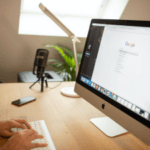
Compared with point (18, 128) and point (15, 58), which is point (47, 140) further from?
point (15, 58)

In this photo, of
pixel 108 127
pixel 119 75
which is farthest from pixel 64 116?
pixel 119 75

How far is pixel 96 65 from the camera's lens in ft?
2.95

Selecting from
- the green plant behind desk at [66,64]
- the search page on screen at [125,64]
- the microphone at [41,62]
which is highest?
the search page on screen at [125,64]

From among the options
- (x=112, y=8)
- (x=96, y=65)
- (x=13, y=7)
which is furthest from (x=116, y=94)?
(x=112, y=8)

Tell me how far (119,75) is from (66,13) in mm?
2138

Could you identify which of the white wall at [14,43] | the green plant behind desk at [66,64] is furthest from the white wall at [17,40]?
the green plant behind desk at [66,64]

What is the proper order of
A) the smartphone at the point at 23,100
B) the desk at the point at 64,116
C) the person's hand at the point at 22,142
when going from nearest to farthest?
1. the person's hand at the point at 22,142
2. the desk at the point at 64,116
3. the smartphone at the point at 23,100

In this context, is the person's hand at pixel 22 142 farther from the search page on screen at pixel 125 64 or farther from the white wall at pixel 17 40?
the white wall at pixel 17 40

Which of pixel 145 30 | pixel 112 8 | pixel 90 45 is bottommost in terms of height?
pixel 90 45

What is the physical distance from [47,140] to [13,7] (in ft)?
6.04

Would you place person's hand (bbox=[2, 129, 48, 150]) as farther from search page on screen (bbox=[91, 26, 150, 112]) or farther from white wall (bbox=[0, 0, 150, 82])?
white wall (bbox=[0, 0, 150, 82])

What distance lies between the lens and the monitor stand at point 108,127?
82 cm

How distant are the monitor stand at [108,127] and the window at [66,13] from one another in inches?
71.8

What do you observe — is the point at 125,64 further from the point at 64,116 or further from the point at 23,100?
the point at 23,100
